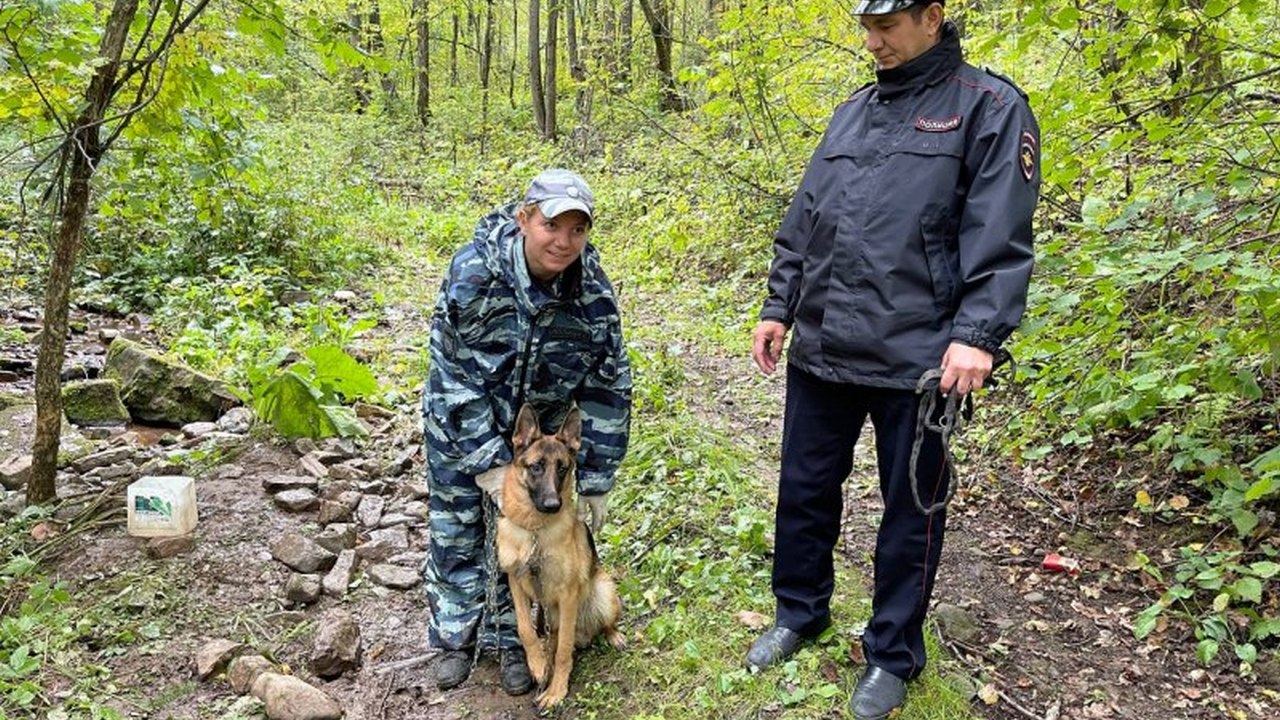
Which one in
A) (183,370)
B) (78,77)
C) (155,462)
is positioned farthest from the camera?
(183,370)

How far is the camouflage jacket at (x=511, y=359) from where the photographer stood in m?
3.01

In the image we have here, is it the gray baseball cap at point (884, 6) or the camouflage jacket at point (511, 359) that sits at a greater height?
the gray baseball cap at point (884, 6)

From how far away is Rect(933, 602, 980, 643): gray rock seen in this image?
11.3 ft

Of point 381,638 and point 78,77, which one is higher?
point 78,77

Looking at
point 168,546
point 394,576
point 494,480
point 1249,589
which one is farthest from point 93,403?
point 1249,589

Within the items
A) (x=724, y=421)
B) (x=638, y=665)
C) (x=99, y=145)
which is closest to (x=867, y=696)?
(x=638, y=665)

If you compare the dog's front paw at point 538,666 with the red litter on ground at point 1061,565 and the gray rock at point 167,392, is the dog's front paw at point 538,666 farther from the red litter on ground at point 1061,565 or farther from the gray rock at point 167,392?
the gray rock at point 167,392

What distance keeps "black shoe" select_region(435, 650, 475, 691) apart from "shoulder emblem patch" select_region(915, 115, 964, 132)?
2671 millimetres

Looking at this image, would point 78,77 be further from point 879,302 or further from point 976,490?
point 976,490

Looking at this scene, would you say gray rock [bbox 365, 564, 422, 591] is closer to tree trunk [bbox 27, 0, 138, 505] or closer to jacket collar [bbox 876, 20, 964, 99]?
tree trunk [bbox 27, 0, 138, 505]

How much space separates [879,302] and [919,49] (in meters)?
0.80

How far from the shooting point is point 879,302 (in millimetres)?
2609

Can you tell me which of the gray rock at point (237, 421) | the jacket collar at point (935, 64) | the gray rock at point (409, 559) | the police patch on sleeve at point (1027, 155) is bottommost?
the gray rock at point (409, 559)

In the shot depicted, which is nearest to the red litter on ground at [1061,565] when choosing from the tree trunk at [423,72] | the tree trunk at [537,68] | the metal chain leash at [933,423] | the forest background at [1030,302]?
the forest background at [1030,302]
